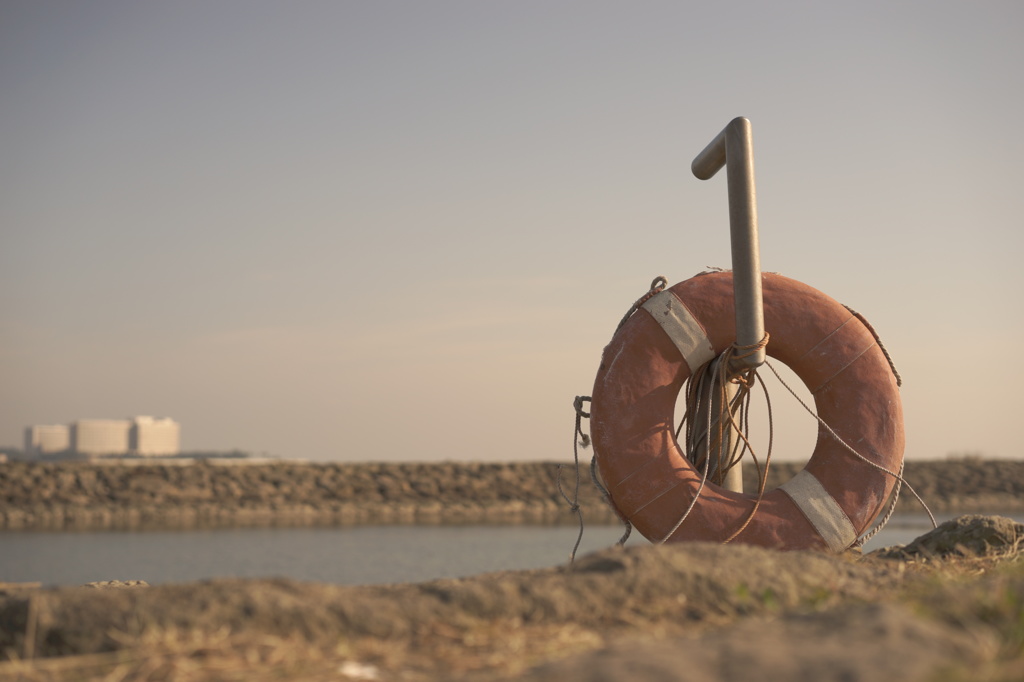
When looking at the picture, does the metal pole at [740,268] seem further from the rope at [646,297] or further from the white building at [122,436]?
the white building at [122,436]

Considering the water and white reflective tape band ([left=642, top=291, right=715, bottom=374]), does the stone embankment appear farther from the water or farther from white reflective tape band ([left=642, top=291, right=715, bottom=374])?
white reflective tape band ([left=642, top=291, right=715, bottom=374])

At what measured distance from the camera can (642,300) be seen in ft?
12.9

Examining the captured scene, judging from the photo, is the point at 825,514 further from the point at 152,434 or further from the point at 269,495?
the point at 152,434

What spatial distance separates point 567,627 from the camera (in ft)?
6.01

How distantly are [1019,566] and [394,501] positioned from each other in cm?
1345

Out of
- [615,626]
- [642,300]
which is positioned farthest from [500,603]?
[642,300]

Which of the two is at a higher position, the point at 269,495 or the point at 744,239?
the point at 744,239

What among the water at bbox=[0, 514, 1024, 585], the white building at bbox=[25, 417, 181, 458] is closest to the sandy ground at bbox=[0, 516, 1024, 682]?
the water at bbox=[0, 514, 1024, 585]

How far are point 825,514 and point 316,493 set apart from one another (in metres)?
12.6

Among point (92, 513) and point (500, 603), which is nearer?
point (500, 603)

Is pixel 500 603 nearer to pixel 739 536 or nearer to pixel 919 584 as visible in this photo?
pixel 919 584

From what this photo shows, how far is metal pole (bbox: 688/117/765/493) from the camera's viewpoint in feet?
12.2

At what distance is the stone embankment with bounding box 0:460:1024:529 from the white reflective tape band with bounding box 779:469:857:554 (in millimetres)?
11273

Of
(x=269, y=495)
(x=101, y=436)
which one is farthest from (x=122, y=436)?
(x=269, y=495)
